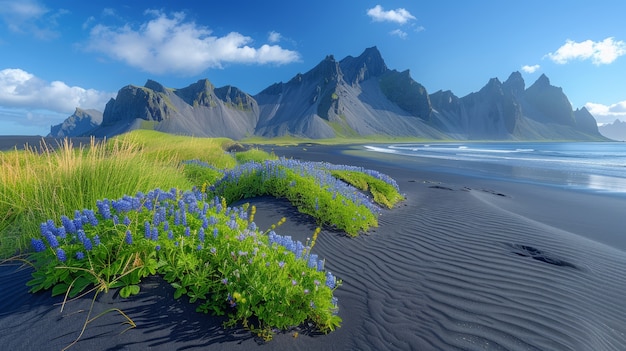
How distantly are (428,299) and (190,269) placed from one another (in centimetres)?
305

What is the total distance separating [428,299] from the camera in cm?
417

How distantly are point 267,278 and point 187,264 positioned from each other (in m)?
0.87

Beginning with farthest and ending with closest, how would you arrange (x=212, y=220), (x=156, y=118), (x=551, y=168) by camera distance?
1. (x=156, y=118)
2. (x=551, y=168)
3. (x=212, y=220)

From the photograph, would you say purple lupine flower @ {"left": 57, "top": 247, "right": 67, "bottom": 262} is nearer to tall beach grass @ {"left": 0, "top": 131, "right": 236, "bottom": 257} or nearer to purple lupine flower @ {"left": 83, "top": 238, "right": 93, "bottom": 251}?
purple lupine flower @ {"left": 83, "top": 238, "right": 93, "bottom": 251}

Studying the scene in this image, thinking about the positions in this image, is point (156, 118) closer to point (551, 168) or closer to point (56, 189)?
point (551, 168)

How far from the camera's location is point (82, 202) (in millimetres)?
5137

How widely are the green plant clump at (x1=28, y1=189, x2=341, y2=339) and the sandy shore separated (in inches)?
6.3

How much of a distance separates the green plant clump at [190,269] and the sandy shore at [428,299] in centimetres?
16

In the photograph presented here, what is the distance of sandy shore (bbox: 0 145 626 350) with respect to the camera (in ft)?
9.33

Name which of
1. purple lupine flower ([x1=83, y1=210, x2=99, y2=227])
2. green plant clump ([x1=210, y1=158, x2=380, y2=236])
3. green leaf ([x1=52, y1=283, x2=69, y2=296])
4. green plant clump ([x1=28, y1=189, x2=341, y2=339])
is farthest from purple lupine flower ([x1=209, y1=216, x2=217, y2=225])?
green plant clump ([x1=210, y1=158, x2=380, y2=236])

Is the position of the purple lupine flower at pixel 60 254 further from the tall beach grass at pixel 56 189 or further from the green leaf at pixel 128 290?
the tall beach grass at pixel 56 189

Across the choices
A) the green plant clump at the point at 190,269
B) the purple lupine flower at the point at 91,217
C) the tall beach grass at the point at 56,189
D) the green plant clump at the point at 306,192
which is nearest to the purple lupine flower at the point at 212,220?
the green plant clump at the point at 190,269

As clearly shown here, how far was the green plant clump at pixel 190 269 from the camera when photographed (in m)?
3.03

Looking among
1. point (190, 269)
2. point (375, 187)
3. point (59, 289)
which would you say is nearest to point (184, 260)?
point (190, 269)
